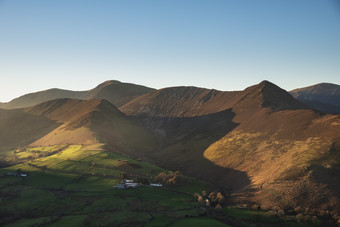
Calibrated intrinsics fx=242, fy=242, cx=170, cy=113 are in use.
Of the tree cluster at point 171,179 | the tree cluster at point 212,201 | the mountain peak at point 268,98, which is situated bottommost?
the tree cluster at point 212,201

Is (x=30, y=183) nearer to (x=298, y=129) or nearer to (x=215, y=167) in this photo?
(x=215, y=167)

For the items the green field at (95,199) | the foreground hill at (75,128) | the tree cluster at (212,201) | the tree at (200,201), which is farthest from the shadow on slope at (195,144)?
the tree at (200,201)

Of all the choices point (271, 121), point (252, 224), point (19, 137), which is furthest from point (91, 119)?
point (252, 224)

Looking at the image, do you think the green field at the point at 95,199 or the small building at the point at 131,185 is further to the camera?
the small building at the point at 131,185

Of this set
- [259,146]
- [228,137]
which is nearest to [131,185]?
[259,146]

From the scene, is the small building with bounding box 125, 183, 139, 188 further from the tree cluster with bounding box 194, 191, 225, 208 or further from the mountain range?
the mountain range

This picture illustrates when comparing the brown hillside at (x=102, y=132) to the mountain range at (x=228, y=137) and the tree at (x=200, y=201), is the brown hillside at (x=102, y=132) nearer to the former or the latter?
the mountain range at (x=228, y=137)

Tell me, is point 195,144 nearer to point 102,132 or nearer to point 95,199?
point 102,132
